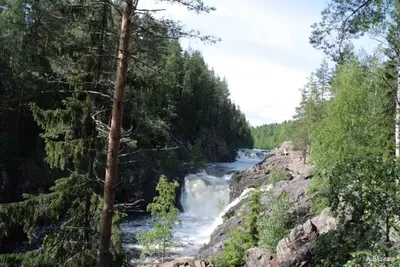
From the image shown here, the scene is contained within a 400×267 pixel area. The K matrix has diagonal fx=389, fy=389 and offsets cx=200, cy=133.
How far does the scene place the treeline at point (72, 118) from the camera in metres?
7.64

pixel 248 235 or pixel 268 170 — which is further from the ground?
pixel 268 170

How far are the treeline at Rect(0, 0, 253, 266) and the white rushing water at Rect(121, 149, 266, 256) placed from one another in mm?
3269

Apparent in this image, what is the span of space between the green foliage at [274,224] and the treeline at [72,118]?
526cm

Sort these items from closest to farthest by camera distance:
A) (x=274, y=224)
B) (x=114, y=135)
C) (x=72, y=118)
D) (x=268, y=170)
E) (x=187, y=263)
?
1. (x=114, y=135)
2. (x=72, y=118)
3. (x=187, y=263)
4. (x=274, y=224)
5. (x=268, y=170)

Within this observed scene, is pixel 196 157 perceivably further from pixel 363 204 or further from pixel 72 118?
pixel 363 204

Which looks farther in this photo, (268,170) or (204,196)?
(268,170)

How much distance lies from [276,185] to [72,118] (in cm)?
1783

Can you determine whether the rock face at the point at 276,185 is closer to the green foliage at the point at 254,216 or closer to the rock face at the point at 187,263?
the green foliage at the point at 254,216

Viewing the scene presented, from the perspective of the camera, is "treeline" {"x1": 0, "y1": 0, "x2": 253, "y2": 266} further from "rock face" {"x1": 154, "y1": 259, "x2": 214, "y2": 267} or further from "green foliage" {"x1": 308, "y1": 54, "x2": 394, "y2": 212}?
"green foliage" {"x1": 308, "y1": 54, "x2": 394, "y2": 212}

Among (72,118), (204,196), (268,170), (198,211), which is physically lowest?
(198,211)

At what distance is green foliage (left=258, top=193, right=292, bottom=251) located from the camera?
15734mm

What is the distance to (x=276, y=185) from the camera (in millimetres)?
24266

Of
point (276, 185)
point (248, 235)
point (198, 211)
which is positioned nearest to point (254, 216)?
point (248, 235)

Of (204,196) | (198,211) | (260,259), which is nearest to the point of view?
(260,259)
